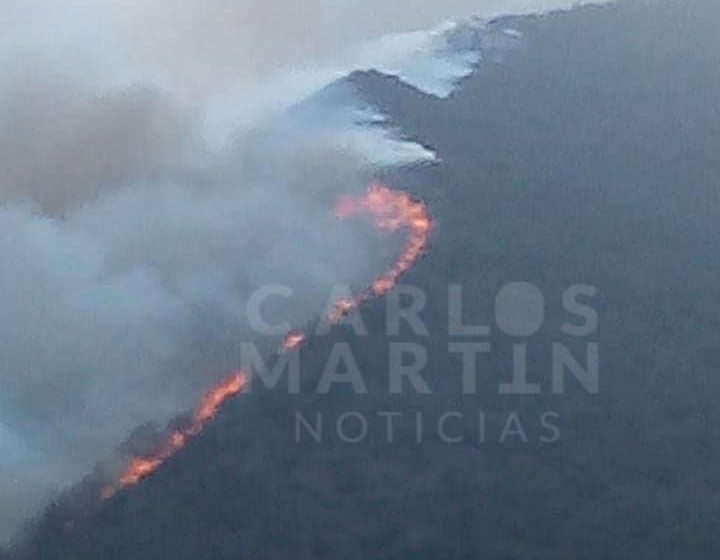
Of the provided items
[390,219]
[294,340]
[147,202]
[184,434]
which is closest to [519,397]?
[294,340]

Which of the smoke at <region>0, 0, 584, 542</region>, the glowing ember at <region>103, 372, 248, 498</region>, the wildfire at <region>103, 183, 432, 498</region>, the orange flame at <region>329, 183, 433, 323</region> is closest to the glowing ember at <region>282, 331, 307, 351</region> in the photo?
the wildfire at <region>103, 183, 432, 498</region>

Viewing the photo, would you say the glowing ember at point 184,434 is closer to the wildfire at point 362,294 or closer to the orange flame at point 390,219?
the wildfire at point 362,294

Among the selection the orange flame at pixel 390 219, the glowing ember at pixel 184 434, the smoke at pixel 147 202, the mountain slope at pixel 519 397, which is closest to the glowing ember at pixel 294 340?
the mountain slope at pixel 519 397

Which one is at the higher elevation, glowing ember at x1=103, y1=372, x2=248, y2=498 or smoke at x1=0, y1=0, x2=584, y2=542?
smoke at x1=0, y1=0, x2=584, y2=542

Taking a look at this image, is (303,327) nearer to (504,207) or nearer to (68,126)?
(504,207)

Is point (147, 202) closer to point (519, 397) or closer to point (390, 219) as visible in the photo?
point (390, 219)

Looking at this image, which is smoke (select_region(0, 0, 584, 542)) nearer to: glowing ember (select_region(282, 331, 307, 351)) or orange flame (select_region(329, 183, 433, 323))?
orange flame (select_region(329, 183, 433, 323))

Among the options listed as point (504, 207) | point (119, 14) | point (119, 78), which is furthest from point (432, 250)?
point (119, 14)
